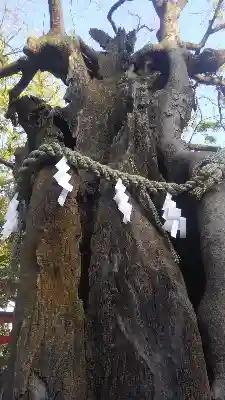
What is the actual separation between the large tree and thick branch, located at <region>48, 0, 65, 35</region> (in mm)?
661

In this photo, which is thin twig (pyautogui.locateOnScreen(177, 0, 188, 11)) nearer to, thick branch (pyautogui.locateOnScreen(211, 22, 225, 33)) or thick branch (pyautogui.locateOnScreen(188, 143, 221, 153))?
thick branch (pyautogui.locateOnScreen(211, 22, 225, 33))

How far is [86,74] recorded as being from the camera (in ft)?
10.1

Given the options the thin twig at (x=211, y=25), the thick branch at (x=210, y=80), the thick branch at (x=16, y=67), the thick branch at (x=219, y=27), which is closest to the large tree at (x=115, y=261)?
the thick branch at (x=16, y=67)

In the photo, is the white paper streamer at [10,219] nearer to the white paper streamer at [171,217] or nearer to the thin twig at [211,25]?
the white paper streamer at [171,217]

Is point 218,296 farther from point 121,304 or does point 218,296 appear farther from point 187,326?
point 121,304

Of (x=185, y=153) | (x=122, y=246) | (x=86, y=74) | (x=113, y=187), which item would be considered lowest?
(x=122, y=246)

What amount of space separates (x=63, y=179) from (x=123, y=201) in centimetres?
31

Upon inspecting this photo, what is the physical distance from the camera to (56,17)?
362cm

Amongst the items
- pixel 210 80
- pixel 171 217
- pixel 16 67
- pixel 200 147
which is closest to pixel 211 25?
pixel 210 80

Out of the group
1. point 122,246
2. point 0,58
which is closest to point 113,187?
point 122,246

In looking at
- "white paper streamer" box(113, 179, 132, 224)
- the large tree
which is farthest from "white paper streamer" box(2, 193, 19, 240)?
"white paper streamer" box(113, 179, 132, 224)

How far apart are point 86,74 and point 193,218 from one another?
150cm

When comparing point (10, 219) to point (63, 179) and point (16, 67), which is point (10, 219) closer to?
point (63, 179)

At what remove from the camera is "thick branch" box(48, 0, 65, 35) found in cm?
347
